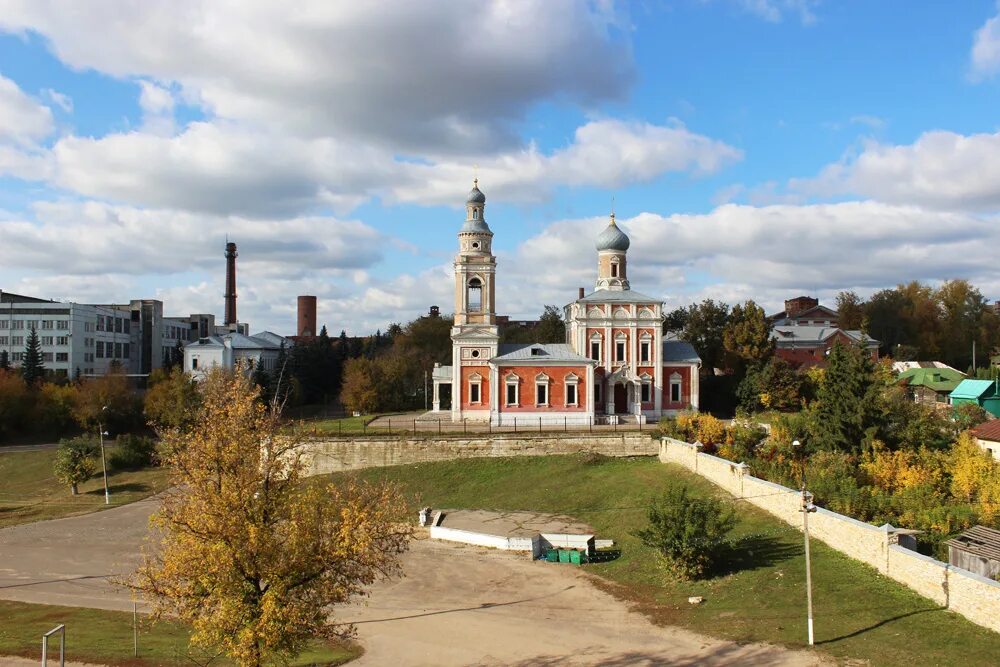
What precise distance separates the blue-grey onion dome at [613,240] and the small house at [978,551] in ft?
106

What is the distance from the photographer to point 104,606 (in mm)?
22531

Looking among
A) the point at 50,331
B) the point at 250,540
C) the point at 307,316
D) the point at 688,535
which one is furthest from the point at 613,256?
the point at 307,316

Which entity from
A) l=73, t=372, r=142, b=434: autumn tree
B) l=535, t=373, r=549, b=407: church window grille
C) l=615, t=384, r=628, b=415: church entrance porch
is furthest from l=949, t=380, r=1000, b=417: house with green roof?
l=73, t=372, r=142, b=434: autumn tree

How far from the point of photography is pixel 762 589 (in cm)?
2033

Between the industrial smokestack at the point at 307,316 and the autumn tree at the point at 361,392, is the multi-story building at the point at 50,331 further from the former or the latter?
the industrial smokestack at the point at 307,316

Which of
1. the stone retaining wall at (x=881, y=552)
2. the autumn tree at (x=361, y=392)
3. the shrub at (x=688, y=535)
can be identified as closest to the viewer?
the stone retaining wall at (x=881, y=552)

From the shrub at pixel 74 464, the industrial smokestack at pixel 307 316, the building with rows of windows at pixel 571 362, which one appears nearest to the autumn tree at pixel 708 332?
the building with rows of windows at pixel 571 362

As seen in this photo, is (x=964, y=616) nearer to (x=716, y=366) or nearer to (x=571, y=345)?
(x=571, y=345)

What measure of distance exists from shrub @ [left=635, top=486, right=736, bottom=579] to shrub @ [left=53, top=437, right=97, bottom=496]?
32930 millimetres

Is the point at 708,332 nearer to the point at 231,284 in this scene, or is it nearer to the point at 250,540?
the point at 250,540

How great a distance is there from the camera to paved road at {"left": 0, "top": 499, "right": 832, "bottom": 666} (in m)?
17.4

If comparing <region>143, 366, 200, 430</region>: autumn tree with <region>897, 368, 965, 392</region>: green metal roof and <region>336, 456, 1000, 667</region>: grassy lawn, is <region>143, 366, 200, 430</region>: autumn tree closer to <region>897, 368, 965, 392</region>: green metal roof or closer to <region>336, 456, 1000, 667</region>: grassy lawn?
<region>336, 456, 1000, 667</region>: grassy lawn

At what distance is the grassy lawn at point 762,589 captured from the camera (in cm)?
1584

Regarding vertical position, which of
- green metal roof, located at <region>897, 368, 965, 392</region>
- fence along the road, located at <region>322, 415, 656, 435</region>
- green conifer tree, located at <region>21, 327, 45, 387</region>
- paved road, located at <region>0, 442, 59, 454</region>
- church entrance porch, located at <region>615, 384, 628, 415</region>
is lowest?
paved road, located at <region>0, 442, 59, 454</region>
